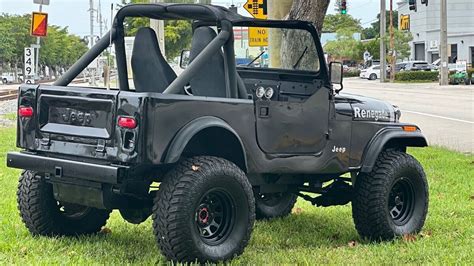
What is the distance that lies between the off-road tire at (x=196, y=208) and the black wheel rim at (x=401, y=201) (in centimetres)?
186

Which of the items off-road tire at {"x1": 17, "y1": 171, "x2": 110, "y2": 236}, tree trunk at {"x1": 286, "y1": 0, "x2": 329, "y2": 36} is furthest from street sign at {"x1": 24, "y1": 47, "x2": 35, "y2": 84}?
off-road tire at {"x1": 17, "y1": 171, "x2": 110, "y2": 236}

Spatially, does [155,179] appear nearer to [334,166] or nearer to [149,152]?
[149,152]

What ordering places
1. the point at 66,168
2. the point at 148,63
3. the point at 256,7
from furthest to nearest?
the point at 256,7, the point at 148,63, the point at 66,168

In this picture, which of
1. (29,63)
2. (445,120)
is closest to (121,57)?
(29,63)

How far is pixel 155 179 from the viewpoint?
568cm

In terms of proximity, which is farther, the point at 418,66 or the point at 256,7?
the point at 418,66

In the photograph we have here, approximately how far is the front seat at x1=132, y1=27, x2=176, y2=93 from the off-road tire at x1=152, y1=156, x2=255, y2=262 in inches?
39.6

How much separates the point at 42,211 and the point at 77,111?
1.16 metres

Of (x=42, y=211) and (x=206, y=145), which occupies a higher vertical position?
(x=206, y=145)

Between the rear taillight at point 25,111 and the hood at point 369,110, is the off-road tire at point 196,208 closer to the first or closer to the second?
the rear taillight at point 25,111

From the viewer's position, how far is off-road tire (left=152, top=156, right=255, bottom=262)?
5168 millimetres

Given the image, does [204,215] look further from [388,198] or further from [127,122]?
[388,198]

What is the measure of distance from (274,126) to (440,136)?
1209 cm

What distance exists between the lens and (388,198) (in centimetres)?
682
